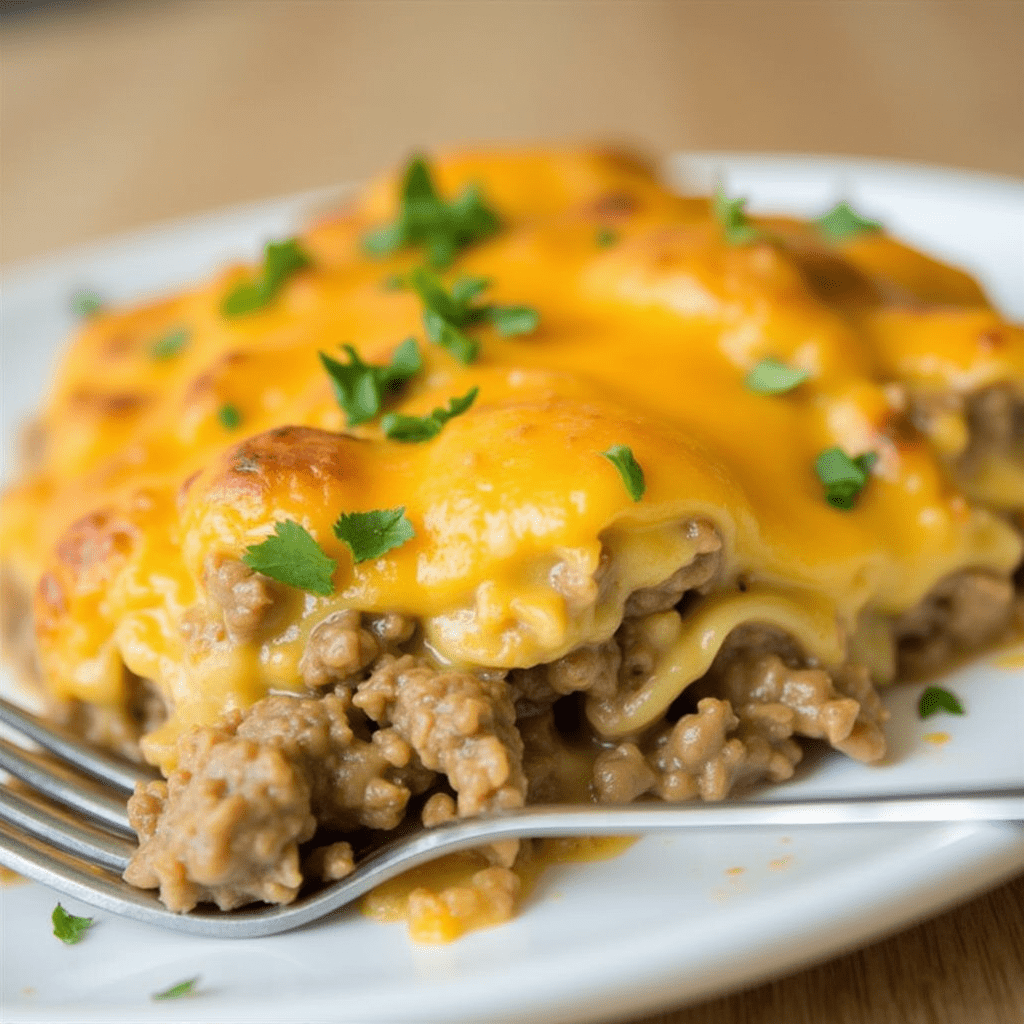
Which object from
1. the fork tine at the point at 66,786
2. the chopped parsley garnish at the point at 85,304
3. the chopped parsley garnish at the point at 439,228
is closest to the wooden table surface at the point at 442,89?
the chopped parsley garnish at the point at 85,304

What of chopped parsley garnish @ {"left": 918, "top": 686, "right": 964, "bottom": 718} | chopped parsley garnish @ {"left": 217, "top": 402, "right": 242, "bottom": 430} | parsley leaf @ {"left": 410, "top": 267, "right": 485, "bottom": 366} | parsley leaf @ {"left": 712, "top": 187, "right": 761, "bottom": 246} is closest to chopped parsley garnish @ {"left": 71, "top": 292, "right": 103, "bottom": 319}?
chopped parsley garnish @ {"left": 217, "top": 402, "right": 242, "bottom": 430}

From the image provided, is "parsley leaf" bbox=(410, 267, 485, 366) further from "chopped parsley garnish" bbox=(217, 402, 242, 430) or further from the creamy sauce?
the creamy sauce

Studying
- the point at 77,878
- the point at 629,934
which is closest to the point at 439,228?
the point at 77,878

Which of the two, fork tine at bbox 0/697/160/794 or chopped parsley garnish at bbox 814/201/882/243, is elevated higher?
chopped parsley garnish at bbox 814/201/882/243

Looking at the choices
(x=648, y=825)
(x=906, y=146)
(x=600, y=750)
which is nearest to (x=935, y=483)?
(x=600, y=750)

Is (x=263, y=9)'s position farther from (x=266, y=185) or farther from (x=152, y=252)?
(x=152, y=252)

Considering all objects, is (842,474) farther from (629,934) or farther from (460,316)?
(629,934)
